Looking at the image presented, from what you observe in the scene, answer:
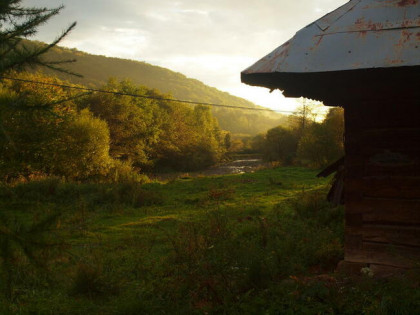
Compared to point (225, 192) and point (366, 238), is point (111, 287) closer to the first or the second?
point (366, 238)

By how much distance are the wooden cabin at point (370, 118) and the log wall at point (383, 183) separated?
0.04 feet

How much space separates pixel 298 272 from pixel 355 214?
4.74 ft

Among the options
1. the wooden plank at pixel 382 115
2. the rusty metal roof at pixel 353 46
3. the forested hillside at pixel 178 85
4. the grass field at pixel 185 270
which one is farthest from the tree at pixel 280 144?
the forested hillside at pixel 178 85

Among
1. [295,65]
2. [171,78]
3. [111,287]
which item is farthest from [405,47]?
[171,78]

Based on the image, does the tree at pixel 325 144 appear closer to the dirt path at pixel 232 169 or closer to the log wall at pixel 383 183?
the dirt path at pixel 232 169

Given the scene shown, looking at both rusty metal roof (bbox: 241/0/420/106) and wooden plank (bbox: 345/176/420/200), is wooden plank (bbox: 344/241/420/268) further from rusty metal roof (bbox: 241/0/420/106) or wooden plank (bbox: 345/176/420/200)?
rusty metal roof (bbox: 241/0/420/106)

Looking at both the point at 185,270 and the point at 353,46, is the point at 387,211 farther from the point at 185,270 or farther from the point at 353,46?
the point at 185,270

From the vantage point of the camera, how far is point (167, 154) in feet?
155

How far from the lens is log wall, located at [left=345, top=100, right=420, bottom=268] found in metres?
4.88

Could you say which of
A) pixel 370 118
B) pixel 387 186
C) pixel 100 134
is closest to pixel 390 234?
pixel 387 186

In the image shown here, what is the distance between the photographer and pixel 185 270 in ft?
20.1

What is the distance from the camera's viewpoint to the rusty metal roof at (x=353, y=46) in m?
3.95

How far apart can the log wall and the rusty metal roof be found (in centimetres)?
59

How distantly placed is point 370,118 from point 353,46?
4.41ft
